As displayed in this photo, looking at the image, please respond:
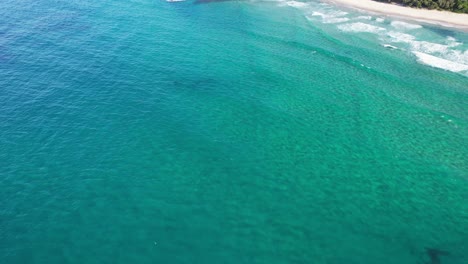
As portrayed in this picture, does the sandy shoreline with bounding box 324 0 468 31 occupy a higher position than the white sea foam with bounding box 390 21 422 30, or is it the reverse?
the sandy shoreline with bounding box 324 0 468 31

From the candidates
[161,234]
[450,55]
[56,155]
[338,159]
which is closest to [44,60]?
[56,155]

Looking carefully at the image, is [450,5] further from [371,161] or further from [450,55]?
[371,161]

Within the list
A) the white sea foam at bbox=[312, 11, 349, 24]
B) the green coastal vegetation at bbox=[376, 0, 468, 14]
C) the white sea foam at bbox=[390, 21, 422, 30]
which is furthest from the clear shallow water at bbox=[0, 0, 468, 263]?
the green coastal vegetation at bbox=[376, 0, 468, 14]

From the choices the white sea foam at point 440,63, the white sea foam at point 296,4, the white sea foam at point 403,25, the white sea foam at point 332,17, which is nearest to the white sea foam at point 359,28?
the white sea foam at point 332,17

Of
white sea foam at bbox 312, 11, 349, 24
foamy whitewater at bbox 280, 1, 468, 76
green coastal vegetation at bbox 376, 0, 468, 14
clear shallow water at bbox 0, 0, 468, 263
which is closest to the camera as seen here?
clear shallow water at bbox 0, 0, 468, 263

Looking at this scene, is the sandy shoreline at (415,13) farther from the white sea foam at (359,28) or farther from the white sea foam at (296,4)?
the white sea foam at (359,28)

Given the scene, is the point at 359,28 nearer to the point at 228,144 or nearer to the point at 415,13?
the point at 415,13

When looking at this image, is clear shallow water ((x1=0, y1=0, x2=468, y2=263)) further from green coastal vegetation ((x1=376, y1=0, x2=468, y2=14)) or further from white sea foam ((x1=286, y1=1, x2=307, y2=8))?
white sea foam ((x1=286, y1=1, x2=307, y2=8))
